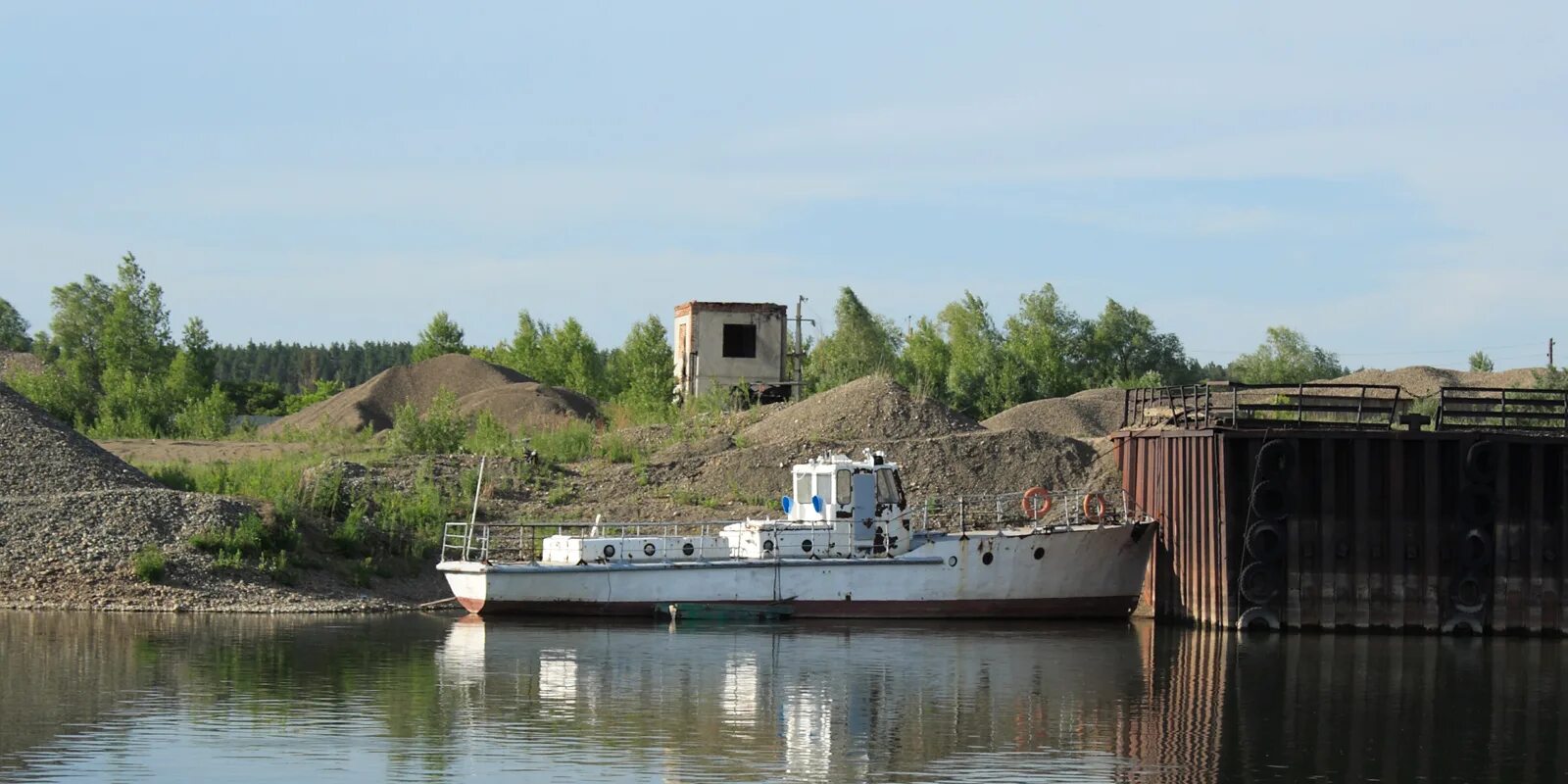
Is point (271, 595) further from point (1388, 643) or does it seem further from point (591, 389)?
point (591, 389)

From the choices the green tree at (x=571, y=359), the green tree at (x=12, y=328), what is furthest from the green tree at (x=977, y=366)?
the green tree at (x=12, y=328)

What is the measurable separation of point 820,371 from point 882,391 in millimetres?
25002

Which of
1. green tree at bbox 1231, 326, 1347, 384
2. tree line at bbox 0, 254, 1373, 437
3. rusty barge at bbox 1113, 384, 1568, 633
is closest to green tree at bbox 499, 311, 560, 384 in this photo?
tree line at bbox 0, 254, 1373, 437

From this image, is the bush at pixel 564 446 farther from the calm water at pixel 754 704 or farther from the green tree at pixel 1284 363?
the green tree at pixel 1284 363

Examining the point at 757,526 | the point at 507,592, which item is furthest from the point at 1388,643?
the point at 507,592

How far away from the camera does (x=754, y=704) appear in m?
23.7

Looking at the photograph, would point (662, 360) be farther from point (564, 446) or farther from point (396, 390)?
point (564, 446)

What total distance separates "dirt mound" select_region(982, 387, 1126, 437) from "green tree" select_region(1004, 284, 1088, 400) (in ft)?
64.3

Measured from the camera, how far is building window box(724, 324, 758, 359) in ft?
193

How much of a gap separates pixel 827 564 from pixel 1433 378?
1591 inches

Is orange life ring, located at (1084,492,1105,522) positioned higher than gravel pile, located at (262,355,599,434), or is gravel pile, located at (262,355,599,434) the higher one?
gravel pile, located at (262,355,599,434)

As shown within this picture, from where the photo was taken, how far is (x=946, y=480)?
4053 cm

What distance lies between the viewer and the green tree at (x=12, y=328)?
129 m

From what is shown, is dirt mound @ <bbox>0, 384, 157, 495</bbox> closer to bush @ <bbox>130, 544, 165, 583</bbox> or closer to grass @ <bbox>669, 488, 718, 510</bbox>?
bush @ <bbox>130, 544, 165, 583</bbox>
